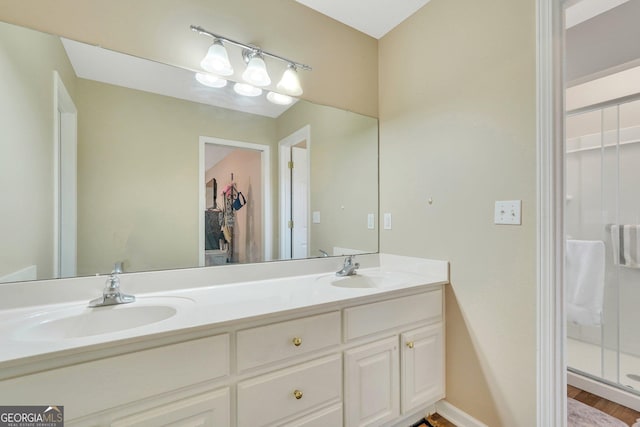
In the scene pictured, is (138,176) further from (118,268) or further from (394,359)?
(394,359)

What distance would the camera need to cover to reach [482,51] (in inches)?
55.7

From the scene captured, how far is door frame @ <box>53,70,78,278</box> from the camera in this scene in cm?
116

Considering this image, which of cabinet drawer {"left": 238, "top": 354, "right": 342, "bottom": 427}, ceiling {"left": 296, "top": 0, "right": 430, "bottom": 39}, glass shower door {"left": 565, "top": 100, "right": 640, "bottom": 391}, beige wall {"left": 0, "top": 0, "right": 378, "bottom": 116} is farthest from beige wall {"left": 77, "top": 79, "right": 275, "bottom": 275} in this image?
glass shower door {"left": 565, "top": 100, "right": 640, "bottom": 391}

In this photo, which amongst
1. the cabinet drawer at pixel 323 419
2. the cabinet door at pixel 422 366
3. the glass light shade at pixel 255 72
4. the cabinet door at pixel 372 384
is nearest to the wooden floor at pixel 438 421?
the cabinet door at pixel 422 366

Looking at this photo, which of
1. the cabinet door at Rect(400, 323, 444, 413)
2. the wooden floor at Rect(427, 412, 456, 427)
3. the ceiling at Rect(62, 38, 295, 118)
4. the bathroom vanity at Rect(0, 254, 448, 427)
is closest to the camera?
the bathroom vanity at Rect(0, 254, 448, 427)

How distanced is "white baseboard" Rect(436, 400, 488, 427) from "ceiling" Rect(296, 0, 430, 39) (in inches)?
90.5

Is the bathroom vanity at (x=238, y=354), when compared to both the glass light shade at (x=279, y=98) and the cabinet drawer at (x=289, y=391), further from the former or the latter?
the glass light shade at (x=279, y=98)

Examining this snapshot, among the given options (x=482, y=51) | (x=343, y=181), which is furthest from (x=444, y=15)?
(x=343, y=181)

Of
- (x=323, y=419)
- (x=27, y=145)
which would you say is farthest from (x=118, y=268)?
(x=323, y=419)

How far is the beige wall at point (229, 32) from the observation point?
115cm

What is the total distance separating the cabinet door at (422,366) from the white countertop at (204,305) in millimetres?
269

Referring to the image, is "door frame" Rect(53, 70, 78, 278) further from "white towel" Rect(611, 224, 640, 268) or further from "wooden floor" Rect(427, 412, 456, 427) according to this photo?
"white towel" Rect(611, 224, 640, 268)

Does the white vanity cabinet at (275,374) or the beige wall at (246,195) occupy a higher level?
the beige wall at (246,195)

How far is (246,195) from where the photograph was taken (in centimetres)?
159
